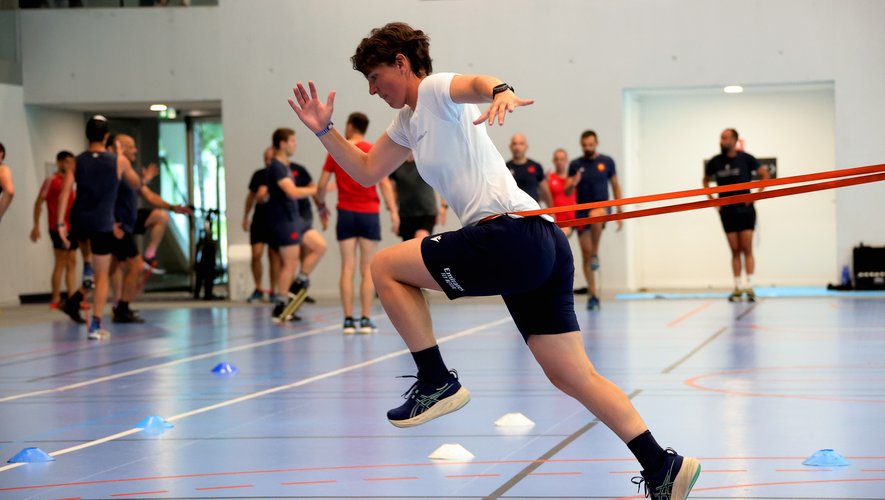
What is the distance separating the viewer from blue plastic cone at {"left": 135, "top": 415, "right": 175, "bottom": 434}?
6254 mm

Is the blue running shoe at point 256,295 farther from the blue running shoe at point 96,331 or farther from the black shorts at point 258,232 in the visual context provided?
the blue running shoe at point 96,331

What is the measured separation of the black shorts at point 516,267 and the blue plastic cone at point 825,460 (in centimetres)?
135

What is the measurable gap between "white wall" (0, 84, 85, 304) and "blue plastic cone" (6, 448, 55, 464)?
1450cm

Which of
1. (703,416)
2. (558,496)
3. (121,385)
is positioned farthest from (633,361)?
(558,496)

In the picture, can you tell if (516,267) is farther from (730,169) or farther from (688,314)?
(730,169)

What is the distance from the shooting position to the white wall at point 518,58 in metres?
18.0

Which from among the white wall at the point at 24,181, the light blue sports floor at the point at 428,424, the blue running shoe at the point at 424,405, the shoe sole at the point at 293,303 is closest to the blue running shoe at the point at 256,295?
the white wall at the point at 24,181

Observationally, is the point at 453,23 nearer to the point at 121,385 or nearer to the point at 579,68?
the point at 579,68

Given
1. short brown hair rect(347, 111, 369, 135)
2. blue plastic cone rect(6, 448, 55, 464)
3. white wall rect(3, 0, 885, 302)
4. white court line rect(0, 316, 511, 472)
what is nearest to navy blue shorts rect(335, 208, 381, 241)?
short brown hair rect(347, 111, 369, 135)

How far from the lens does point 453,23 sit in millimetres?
18875

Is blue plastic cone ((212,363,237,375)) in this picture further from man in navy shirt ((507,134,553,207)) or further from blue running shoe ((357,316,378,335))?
man in navy shirt ((507,134,553,207))

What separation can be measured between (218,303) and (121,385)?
9878 mm

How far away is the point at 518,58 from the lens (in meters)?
18.8

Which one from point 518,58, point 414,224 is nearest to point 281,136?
point 414,224
